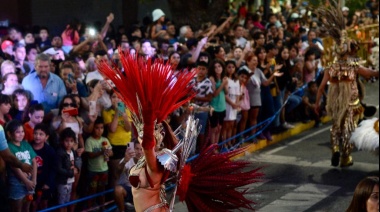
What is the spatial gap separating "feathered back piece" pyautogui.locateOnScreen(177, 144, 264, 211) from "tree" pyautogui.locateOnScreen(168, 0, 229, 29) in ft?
39.5

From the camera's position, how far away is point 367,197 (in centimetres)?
615

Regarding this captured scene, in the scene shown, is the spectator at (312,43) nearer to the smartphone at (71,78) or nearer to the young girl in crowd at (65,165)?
the smartphone at (71,78)

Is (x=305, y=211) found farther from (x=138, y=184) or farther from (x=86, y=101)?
(x=138, y=184)

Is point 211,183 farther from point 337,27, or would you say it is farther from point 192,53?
point 192,53

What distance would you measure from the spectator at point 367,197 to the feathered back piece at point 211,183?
1.87m

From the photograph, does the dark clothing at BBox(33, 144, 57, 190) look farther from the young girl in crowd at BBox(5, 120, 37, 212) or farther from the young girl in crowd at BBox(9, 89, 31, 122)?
the young girl in crowd at BBox(9, 89, 31, 122)

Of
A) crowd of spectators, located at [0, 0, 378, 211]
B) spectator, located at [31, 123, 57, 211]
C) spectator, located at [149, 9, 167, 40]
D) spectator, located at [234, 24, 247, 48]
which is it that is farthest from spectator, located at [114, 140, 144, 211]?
spectator, located at [234, 24, 247, 48]

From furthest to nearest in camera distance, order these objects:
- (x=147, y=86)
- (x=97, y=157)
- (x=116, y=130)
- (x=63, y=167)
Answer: (x=116, y=130)
(x=97, y=157)
(x=63, y=167)
(x=147, y=86)

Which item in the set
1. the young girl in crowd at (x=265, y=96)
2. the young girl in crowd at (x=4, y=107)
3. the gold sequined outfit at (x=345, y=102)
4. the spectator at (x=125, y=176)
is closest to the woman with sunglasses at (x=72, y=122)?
the spectator at (x=125, y=176)

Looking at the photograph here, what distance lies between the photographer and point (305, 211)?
11.3 meters

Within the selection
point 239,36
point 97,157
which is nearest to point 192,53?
point 239,36

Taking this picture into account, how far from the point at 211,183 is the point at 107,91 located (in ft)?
13.2

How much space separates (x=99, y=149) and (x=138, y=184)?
335cm

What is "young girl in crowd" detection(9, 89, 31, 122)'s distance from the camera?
10656 mm
